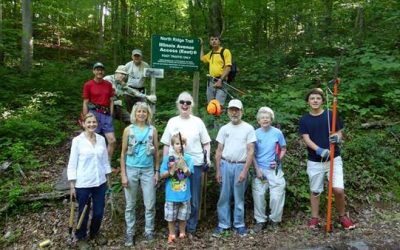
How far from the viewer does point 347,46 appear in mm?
10984

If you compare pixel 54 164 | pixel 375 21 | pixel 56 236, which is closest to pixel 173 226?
pixel 56 236

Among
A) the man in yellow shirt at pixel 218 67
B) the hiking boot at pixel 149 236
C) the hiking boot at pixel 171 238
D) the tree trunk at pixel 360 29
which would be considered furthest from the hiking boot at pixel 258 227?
the tree trunk at pixel 360 29

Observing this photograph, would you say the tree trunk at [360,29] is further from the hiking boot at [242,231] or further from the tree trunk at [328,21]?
the hiking boot at [242,231]

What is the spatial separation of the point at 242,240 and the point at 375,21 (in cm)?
921

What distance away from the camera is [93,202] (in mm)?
5504

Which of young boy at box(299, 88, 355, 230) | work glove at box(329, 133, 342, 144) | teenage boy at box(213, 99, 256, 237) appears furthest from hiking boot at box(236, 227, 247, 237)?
work glove at box(329, 133, 342, 144)

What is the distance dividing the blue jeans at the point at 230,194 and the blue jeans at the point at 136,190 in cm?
101

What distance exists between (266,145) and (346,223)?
1610mm

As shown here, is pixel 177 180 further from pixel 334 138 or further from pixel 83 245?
pixel 334 138

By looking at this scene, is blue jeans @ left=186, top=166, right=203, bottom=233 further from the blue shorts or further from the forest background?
the blue shorts

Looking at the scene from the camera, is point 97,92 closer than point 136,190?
No

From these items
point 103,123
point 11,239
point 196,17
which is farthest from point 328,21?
point 11,239

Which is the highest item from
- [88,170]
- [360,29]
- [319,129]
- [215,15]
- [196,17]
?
[196,17]

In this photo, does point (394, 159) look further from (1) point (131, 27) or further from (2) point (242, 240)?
(1) point (131, 27)
